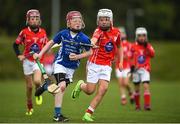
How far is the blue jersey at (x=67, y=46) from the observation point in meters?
16.7

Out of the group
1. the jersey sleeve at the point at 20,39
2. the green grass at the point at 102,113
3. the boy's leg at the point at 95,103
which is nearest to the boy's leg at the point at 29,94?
the green grass at the point at 102,113

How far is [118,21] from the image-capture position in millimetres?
79312

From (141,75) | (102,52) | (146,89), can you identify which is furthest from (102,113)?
(141,75)

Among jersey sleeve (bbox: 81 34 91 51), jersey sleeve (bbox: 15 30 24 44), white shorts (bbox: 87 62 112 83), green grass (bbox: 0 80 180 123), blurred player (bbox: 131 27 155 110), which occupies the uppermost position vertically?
jersey sleeve (bbox: 81 34 91 51)

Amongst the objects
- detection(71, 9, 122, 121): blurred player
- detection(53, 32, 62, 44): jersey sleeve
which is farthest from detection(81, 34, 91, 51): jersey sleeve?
detection(53, 32, 62, 44): jersey sleeve

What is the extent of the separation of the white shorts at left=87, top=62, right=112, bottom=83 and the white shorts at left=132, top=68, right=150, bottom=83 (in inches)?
167

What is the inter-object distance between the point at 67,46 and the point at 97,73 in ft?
3.06

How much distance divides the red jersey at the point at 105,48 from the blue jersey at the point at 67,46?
48 centimetres

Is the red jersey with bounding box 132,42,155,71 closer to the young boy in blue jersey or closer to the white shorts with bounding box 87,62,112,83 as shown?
the white shorts with bounding box 87,62,112,83

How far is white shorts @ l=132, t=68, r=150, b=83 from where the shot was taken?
21.3 metres

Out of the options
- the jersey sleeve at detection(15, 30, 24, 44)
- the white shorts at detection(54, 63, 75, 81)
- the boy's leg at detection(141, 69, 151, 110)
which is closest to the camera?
the white shorts at detection(54, 63, 75, 81)

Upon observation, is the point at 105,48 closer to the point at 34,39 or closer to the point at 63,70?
the point at 63,70

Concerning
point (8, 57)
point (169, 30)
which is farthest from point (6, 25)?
point (8, 57)

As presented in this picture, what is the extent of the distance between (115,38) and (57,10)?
55.7 m
